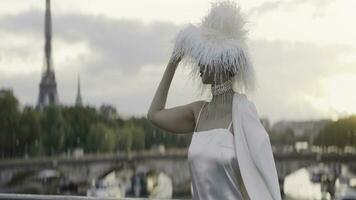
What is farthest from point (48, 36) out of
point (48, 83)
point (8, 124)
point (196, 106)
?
point (196, 106)

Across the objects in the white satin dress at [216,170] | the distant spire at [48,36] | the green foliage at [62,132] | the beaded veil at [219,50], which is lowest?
the green foliage at [62,132]

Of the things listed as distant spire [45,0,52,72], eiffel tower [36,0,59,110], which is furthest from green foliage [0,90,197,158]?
distant spire [45,0,52,72]

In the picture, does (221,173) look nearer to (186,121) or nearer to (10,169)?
(186,121)

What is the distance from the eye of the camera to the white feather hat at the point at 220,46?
176cm

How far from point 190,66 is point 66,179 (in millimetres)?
33393

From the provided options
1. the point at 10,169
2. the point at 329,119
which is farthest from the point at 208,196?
the point at 329,119

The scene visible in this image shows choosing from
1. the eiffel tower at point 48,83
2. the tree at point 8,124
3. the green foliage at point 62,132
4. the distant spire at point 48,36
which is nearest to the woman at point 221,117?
the green foliage at point 62,132

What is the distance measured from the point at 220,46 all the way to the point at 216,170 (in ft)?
0.83

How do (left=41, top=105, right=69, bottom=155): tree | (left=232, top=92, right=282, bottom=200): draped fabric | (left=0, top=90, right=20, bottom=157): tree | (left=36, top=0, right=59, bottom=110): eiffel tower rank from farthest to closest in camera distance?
(left=36, top=0, right=59, bottom=110): eiffel tower → (left=41, top=105, right=69, bottom=155): tree → (left=0, top=90, right=20, bottom=157): tree → (left=232, top=92, right=282, bottom=200): draped fabric

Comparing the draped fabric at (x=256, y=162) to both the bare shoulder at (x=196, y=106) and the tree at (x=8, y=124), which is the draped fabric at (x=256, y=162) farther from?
the tree at (x=8, y=124)

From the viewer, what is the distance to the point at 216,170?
167 cm

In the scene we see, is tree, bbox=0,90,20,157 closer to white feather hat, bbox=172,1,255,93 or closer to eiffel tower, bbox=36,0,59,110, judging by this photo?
eiffel tower, bbox=36,0,59,110

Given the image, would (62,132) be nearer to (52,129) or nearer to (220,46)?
(52,129)

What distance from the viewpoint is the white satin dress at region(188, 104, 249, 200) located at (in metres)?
1.67
